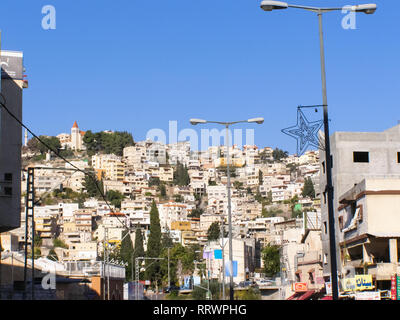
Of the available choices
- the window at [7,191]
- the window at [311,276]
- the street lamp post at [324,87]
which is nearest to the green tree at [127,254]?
the window at [311,276]

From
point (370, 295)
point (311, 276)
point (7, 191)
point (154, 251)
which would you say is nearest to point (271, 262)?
point (154, 251)

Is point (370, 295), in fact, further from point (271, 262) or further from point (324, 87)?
point (271, 262)

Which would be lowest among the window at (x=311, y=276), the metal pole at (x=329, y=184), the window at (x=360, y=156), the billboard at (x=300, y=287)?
the billboard at (x=300, y=287)

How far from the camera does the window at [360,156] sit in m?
62.8

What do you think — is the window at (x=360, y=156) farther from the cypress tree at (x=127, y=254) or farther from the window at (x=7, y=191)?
the cypress tree at (x=127, y=254)

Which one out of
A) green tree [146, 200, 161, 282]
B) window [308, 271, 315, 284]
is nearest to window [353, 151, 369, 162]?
window [308, 271, 315, 284]

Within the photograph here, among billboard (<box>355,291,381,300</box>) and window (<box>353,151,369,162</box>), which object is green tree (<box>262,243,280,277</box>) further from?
billboard (<box>355,291,381,300</box>)

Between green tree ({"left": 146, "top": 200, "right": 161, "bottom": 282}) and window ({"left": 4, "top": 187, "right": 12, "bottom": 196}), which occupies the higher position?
window ({"left": 4, "top": 187, "right": 12, "bottom": 196})

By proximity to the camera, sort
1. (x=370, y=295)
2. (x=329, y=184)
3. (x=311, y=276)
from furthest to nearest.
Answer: (x=311, y=276) < (x=370, y=295) < (x=329, y=184)

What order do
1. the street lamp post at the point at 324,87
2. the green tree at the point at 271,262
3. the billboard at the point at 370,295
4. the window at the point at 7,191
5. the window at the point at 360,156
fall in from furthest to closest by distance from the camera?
the green tree at the point at 271,262, the window at the point at 360,156, the window at the point at 7,191, the billboard at the point at 370,295, the street lamp post at the point at 324,87

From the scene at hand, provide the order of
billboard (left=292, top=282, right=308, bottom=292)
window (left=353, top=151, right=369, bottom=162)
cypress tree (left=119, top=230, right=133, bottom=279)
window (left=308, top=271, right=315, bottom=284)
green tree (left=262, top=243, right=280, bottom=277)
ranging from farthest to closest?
cypress tree (left=119, top=230, right=133, bottom=279) < green tree (left=262, top=243, right=280, bottom=277) < window (left=308, top=271, right=315, bottom=284) < billboard (left=292, top=282, right=308, bottom=292) < window (left=353, top=151, right=369, bottom=162)

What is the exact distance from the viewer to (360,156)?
206 feet

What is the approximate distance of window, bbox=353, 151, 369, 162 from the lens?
6275 centimetres
